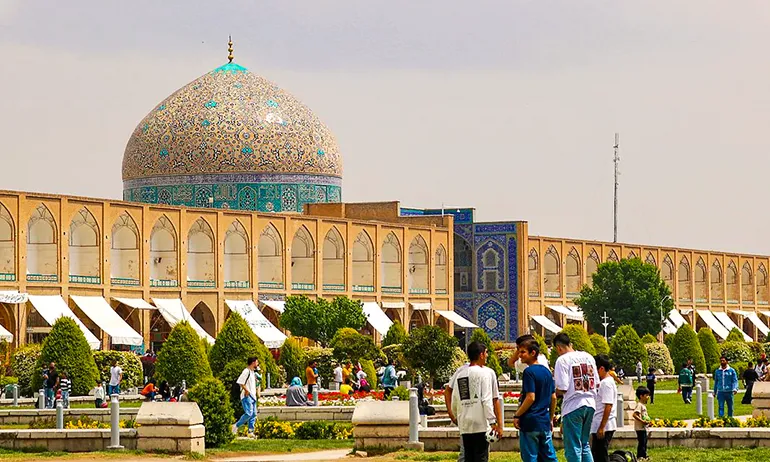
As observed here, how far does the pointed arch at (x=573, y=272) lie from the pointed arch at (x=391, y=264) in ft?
33.3

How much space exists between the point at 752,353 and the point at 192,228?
16.3 meters

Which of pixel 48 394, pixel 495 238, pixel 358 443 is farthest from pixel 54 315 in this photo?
pixel 358 443

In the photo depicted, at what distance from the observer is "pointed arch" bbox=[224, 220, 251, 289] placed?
49.3 m

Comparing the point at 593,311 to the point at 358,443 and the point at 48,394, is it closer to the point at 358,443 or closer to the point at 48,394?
the point at 48,394

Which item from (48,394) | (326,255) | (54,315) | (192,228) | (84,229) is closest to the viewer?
(48,394)

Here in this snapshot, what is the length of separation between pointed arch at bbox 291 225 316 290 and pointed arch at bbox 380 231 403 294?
3.54 m

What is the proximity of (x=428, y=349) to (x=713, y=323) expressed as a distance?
1512 inches

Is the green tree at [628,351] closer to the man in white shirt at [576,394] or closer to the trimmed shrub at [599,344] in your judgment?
the trimmed shrub at [599,344]

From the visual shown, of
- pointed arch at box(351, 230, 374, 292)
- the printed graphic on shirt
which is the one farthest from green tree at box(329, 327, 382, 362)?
→ the printed graphic on shirt

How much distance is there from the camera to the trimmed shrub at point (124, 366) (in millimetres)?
34109

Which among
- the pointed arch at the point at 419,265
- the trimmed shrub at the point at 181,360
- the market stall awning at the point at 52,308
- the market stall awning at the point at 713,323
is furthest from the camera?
the market stall awning at the point at 713,323

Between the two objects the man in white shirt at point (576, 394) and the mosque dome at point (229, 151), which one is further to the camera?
the mosque dome at point (229, 151)

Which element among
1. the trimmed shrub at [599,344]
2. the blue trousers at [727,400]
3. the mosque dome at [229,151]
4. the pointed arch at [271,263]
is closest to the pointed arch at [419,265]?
the mosque dome at [229,151]

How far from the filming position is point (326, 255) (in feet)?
176
